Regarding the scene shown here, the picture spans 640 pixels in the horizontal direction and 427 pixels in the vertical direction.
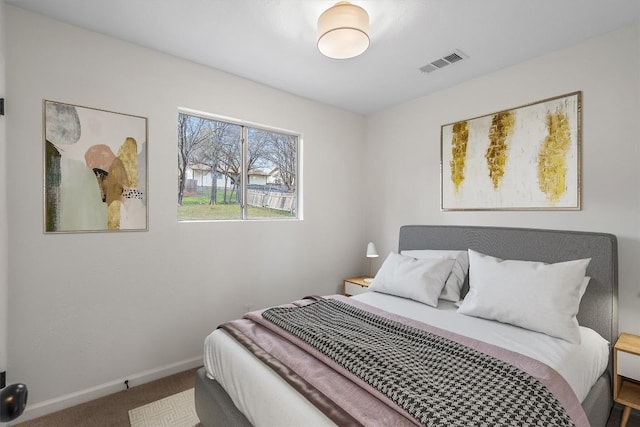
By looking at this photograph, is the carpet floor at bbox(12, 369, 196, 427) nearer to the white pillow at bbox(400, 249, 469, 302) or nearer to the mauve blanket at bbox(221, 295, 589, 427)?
the mauve blanket at bbox(221, 295, 589, 427)

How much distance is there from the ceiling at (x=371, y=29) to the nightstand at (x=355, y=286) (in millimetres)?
2103

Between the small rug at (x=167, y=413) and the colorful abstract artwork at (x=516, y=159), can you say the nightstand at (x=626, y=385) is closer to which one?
the colorful abstract artwork at (x=516, y=159)

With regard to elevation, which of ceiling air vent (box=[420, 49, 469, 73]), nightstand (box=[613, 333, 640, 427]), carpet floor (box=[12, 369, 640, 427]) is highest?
ceiling air vent (box=[420, 49, 469, 73])

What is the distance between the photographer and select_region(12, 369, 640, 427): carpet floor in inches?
77.6

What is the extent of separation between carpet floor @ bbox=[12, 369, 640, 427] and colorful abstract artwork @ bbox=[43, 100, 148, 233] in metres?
1.22

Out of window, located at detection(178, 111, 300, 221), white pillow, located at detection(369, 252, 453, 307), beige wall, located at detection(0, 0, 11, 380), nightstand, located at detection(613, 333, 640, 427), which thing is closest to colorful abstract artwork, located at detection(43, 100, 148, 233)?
beige wall, located at detection(0, 0, 11, 380)

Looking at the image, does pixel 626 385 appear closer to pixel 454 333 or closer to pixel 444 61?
pixel 454 333

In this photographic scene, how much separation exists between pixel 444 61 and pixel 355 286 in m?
2.36

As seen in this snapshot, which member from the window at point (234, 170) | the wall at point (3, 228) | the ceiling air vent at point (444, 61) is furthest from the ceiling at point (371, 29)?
the window at point (234, 170)

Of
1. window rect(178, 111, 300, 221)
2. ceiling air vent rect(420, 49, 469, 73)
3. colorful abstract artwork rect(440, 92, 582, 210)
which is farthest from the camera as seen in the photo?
window rect(178, 111, 300, 221)

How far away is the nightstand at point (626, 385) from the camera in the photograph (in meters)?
1.80

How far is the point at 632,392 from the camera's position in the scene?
1.87 meters

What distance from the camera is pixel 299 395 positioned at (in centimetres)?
128

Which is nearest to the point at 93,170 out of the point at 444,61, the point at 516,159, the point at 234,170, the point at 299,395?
Answer: the point at 234,170
